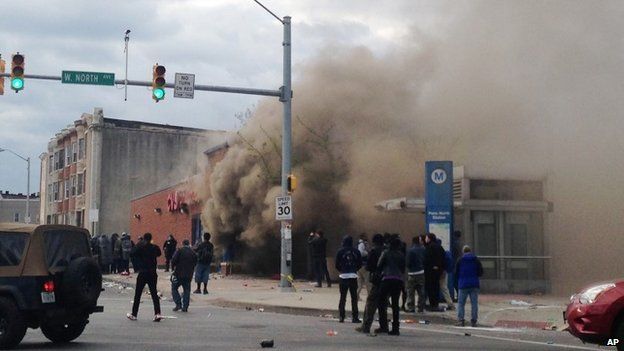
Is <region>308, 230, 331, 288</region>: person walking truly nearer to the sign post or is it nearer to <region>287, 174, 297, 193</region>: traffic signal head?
<region>287, 174, 297, 193</region>: traffic signal head

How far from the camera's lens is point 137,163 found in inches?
Answer: 2240

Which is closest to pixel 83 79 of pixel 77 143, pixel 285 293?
pixel 285 293

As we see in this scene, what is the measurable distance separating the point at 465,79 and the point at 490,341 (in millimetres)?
17690

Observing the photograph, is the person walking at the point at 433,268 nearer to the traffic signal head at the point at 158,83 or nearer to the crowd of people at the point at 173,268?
the crowd of people at the point at 173,268

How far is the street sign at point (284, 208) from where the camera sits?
22.0 m

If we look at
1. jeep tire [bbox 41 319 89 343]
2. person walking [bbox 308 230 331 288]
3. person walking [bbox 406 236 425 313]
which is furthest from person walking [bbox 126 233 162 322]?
person walking [bbox 308 230 331 288]

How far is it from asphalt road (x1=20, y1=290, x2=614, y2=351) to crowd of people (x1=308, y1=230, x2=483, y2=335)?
1.41ft

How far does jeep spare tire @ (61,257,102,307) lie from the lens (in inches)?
421

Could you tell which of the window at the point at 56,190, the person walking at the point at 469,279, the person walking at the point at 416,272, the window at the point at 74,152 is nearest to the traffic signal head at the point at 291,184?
the person walking at the point at 416,272

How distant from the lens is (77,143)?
196 ft


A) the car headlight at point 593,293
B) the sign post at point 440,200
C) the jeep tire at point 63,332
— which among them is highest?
the sign post at point 440,200

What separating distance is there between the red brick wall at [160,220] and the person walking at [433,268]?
77.3 feet

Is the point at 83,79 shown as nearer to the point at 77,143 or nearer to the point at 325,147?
the point at 325,147

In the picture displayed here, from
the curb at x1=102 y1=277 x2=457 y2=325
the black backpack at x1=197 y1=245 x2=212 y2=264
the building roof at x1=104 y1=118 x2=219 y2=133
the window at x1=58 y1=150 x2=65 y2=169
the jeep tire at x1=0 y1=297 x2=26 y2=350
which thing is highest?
the building roof at x1=104 y1=118 x2=219 y2=133
